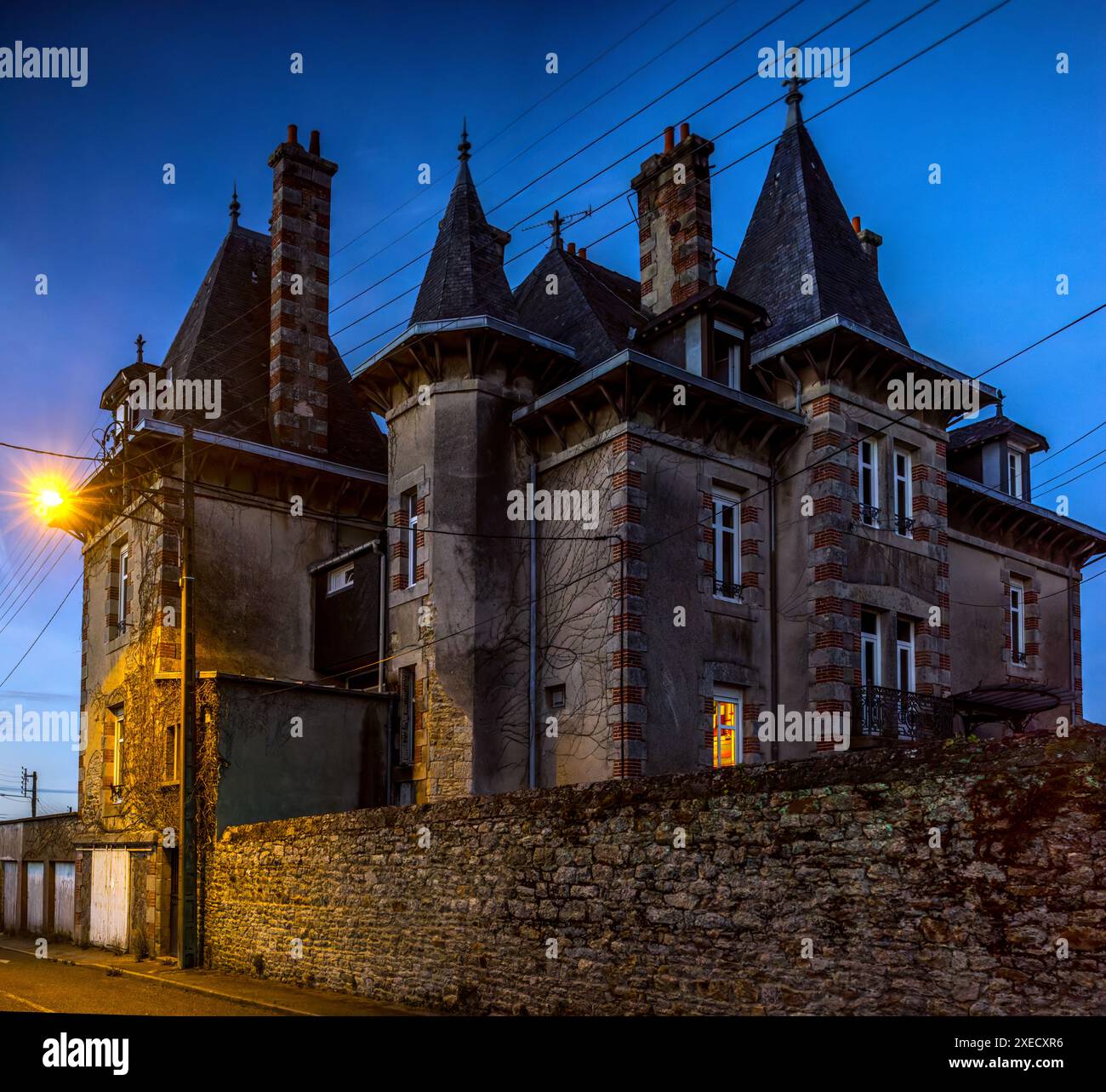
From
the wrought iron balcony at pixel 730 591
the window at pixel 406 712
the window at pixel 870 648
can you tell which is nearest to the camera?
the wrought iron balcony at pixel 730 591

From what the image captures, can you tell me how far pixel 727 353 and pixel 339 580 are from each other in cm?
856

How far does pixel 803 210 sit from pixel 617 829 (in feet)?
50.0

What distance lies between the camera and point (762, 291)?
21.5 meters

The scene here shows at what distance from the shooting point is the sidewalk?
12078 mm

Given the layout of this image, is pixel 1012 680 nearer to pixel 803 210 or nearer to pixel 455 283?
pixel 803 210

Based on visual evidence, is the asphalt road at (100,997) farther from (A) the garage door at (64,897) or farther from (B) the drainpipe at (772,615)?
(B) the drainpipe at (772,615)

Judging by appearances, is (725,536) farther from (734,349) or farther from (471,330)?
(471,330)

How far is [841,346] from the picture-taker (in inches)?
757

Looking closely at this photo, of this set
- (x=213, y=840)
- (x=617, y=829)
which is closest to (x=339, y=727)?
(x=213, y=840)

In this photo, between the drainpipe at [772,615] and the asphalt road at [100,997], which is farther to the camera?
the drainpipe at [772,615]

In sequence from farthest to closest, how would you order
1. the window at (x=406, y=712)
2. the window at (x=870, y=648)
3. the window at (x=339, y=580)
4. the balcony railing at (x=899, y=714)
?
the window at (x=339, y=580) < the window at (x=406, y=712) < the window at (x=870, y=648) < the balcony railing at (x=899, y=714)

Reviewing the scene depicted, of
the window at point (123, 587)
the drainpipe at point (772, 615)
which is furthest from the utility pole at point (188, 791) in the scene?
the drainpipe at point (772, 615)

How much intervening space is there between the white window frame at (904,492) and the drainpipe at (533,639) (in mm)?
6272

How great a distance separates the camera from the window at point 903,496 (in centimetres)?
2038
